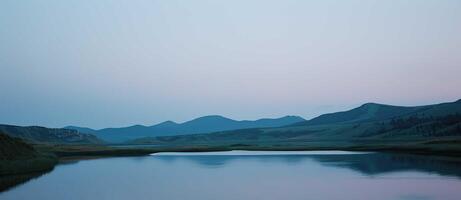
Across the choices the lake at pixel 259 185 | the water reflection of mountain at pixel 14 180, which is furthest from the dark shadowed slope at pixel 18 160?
the lake at pixel 259 185

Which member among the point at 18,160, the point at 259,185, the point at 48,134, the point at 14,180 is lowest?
the point at 259,185

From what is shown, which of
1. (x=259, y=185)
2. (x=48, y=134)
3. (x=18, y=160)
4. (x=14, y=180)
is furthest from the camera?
(x=48, y=134)

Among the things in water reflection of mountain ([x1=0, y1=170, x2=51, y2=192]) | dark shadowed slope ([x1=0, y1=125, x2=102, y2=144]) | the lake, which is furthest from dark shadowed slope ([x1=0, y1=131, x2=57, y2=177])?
dark shadowed slope ([x1=0, y1=125, x2=102, y2=144])

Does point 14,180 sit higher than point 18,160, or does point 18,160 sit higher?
point 18,160

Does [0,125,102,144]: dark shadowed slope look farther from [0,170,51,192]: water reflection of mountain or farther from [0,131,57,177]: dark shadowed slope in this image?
[0,170,51,192]: water reflection of mountain

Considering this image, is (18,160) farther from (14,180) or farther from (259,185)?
(259,185)

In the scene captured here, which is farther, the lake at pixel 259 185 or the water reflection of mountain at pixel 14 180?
the water reflection of mountain at pixel 14 180

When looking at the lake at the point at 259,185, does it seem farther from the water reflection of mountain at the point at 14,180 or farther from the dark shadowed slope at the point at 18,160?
the dark shadowed slope at the point at 18,160

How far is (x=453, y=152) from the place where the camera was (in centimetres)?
6438

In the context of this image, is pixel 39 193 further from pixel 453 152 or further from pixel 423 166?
pixel 453 152

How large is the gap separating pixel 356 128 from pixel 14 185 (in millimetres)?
146009

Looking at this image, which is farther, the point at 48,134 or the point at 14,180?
the point at 48,134

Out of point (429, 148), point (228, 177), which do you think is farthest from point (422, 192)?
point (429, 148)

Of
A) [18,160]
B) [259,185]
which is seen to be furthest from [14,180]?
[259,185]
